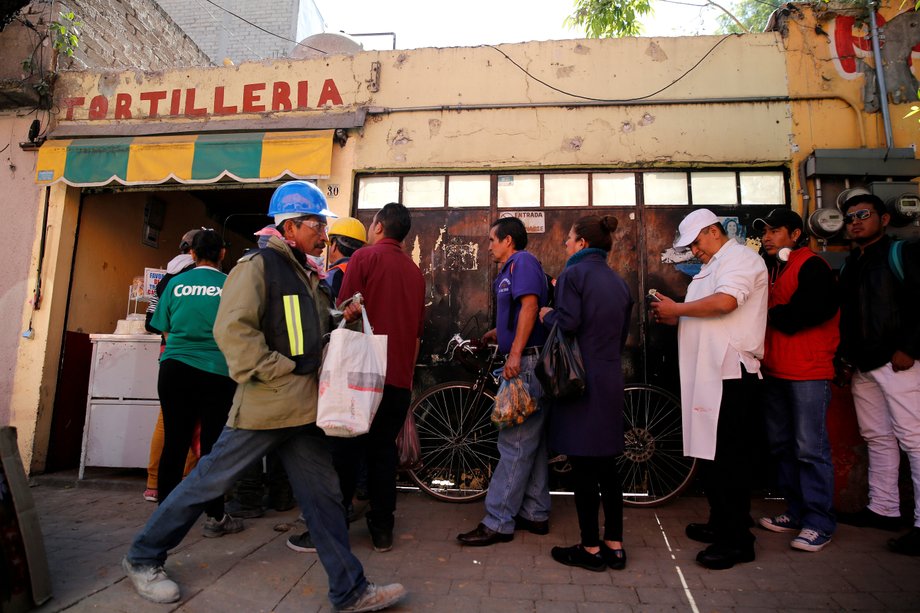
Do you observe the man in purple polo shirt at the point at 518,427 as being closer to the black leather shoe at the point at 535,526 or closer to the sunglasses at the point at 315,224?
the black leather shoe at the point at 535,526

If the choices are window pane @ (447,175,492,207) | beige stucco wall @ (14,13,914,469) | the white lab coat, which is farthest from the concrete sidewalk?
beige stucco wall @ (14,13,914,469)

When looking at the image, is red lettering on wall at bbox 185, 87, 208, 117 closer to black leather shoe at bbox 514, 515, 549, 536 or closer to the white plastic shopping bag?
the white plastic shopping bag

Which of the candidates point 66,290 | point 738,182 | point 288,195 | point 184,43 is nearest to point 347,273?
point 288,195

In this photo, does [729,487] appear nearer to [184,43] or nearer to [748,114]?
[748,114]

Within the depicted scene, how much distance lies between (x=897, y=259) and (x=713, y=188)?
1694 millimetres

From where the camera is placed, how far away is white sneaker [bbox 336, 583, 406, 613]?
2.47 m

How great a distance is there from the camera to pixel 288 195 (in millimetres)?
2859

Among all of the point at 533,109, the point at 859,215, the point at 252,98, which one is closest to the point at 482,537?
the point at 859,215

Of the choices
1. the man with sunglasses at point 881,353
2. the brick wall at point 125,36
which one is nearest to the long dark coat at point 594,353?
the man with sunglasses at point 881,353

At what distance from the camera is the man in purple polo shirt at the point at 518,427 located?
139 inches

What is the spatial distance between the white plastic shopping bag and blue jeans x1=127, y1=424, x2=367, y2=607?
217 mm

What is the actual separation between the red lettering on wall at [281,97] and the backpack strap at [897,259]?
5.25 metres

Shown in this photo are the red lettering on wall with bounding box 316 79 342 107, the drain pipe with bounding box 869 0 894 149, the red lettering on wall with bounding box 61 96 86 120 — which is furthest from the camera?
the red lettering on wall with bounding box 61 96 86 120

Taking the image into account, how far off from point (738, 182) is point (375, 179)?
3.39m
